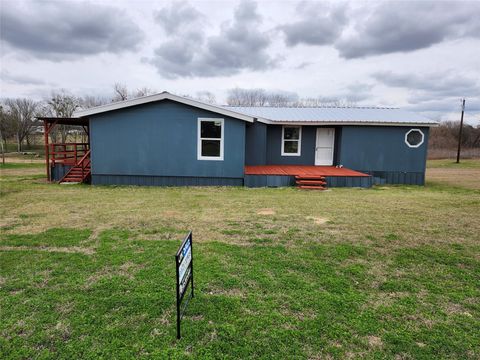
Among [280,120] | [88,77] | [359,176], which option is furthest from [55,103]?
[359,176]

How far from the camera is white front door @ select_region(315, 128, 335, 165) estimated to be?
12.5m

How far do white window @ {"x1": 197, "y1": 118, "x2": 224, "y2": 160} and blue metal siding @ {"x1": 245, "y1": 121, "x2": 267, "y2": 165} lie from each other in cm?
263

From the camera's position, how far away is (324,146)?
12570 millimetres

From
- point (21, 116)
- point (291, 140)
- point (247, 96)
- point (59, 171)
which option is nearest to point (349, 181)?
point (291, 140)

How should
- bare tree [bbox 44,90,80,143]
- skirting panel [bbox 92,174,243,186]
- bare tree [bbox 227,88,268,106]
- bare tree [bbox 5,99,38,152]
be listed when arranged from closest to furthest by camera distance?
1. skirting panel [bbox 92,174,243,186]
2. bare tree [bbox 44,90,80,143]
3. bare tree [bbox 5,99,38,152]
4. bare tree [bbox 227,88,268,106]

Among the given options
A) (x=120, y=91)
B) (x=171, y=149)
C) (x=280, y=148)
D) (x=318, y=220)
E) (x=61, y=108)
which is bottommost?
(x=318, y=220)

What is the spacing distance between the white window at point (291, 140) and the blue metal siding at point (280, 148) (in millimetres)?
130

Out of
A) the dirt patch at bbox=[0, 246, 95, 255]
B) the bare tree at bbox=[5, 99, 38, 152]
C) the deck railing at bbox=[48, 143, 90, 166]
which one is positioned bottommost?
the dirt patch at bbox=[0, 246, 95, 255]

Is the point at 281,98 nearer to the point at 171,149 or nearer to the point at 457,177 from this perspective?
the point at 457,177

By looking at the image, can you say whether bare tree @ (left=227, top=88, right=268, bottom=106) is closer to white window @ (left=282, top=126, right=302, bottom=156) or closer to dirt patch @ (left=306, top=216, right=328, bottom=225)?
white window @ (left=282, top=126, right=302, bottom=156)

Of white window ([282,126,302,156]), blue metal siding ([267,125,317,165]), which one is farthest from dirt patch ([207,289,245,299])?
white window ([282,126,302,156])

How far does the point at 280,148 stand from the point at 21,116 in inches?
1594

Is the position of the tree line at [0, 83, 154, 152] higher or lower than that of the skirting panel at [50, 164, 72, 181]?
higher

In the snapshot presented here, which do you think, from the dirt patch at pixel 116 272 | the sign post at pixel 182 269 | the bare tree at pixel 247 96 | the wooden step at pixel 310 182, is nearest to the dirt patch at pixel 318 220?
the dirt patch at pixel 116 272
